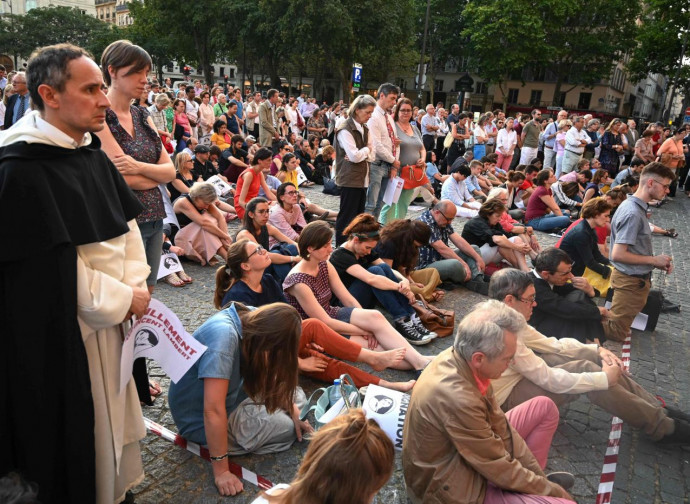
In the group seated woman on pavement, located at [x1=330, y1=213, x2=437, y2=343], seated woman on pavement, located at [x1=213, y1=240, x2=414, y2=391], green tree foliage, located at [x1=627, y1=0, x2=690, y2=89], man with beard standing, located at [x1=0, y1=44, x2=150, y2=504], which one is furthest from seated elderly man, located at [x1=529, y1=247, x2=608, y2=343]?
green tree foliage, located at [x1=627, y1=0, x2=690, y2=89]

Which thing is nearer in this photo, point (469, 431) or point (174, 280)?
point (469, 431)

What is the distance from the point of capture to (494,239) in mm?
6945

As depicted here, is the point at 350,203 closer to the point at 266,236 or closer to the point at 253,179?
the point at 266,236

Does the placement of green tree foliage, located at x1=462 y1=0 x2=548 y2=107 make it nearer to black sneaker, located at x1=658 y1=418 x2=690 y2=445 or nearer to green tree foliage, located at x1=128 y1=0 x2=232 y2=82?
green tree foliage, located at x1=128 y1=0 x2=232 y2=82

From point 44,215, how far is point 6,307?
36cm

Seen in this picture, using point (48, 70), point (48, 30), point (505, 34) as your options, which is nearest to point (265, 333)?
point (48, 70)

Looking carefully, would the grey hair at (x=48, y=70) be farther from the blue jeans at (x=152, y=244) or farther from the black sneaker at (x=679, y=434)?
the black sneaker at (x=679, y=434)

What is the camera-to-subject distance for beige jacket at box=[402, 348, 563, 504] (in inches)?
93.1

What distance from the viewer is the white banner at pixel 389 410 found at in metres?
3.13

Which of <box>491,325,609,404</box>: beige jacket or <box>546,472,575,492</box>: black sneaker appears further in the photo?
<box>491,325,609,404</box>: beige jacket

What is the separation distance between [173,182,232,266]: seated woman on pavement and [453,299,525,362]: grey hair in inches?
185

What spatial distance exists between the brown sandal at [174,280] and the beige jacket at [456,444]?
408cm

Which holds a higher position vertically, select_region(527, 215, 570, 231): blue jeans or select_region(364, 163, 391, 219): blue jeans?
select_region(364, 163, 391, 219): blue jeans

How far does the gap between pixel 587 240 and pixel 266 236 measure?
A: 149 inches
